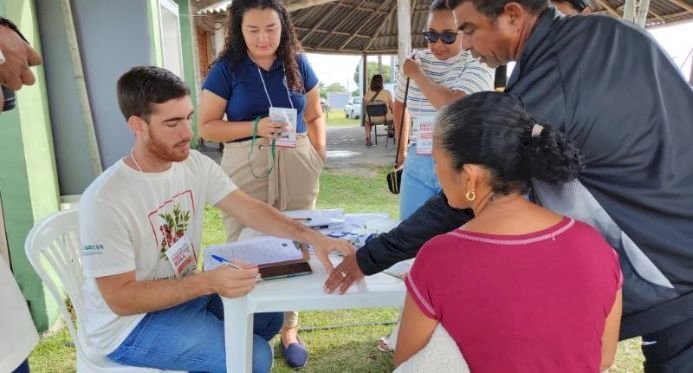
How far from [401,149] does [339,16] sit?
9564 mm

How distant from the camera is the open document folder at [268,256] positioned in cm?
158

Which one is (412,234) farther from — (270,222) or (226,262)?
(270,222)

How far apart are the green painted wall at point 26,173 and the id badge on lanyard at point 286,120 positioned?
138 centimetres

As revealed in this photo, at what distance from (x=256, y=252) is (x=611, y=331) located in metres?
1.11

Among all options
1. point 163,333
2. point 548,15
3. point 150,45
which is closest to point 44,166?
point 150,45

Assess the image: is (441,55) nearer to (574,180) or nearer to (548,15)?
(548,15)

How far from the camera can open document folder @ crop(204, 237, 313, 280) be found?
1576 millimetres

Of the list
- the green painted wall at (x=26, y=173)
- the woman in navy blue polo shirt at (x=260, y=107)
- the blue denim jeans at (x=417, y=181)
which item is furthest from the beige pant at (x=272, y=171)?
the green painted wall at (x=26, y=173)

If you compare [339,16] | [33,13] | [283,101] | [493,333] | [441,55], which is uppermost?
[339,16]

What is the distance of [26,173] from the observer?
262 cm

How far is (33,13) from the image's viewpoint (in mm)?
2969

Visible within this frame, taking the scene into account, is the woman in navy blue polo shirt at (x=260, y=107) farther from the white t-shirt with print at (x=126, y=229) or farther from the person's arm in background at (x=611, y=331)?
the person's arm in background at (x=611, y=331)

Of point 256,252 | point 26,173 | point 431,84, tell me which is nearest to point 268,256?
point 256,252

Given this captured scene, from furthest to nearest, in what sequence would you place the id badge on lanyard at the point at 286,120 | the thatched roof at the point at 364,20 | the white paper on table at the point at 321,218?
the thatched roof at the point at 364,20
the id badge on lanyard at the point at 286,120
the white paper on table at the point at 321,218
